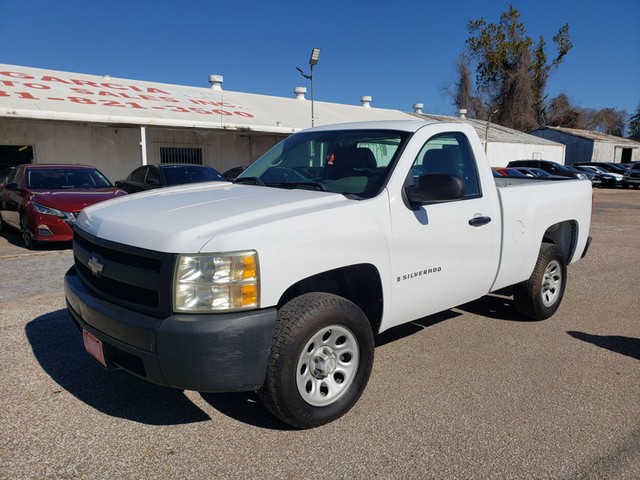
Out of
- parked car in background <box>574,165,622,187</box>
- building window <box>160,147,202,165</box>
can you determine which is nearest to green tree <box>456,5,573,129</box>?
parked car in background <box>574,165,622,187</box>

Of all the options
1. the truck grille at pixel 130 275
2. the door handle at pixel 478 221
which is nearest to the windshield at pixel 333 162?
the door handle at pixel 478 221

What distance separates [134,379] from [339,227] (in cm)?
197

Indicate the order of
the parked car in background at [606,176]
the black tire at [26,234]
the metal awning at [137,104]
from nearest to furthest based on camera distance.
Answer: the black tire at [26,234], the metal awning at [137,104], the parked car in background at [606,176]

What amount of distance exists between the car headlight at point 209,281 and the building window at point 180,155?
53.6ft

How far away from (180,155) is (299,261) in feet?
54.6

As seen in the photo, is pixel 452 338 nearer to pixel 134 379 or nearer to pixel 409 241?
pixel 409 241

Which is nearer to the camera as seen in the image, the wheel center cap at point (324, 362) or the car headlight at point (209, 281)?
the car headlight at point (209, 281)

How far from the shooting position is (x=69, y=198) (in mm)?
8586

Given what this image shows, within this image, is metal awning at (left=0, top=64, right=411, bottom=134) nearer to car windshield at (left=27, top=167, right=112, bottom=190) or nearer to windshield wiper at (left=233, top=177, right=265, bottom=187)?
car windshield at (left=27, top=167, right=112, bottom=190)

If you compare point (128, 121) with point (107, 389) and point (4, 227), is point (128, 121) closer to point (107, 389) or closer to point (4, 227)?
point (4, 227)

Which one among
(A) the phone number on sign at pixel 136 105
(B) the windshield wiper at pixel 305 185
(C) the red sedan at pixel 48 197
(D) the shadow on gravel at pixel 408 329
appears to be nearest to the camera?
(B) the windshield wiper at pixel 305 185

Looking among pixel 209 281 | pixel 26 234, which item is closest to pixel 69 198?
pixel 26 234

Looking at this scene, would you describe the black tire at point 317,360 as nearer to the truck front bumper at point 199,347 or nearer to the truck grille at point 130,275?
the truck front bumper at point 199,347

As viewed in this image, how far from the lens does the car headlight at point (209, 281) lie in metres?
2.58
